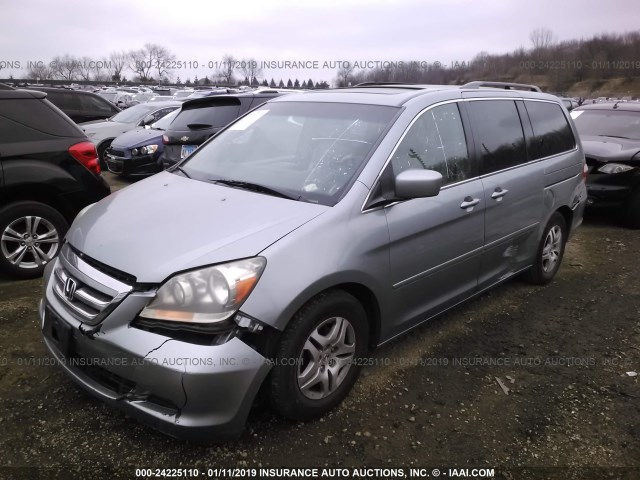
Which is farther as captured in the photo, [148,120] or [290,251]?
[148,120]

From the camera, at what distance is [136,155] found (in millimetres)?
8859

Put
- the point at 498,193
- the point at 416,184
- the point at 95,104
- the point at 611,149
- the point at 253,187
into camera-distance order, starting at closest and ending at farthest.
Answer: the point at 416,184
the point at 253,187
the point at 498,193
the point at 611,149
the point at 95,104

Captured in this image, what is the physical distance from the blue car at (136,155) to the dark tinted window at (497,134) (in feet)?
21.4

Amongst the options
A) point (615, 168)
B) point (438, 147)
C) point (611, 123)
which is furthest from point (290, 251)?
point (611, 123)

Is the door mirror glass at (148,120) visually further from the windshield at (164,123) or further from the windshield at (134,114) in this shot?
the windshield at (164,123)

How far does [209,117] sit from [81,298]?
524 centimetres

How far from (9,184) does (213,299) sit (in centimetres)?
312

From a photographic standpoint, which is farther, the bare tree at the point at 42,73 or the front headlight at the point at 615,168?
the bare tree at the point at 42,73

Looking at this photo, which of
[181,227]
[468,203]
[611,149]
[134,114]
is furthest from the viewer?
[134,114]

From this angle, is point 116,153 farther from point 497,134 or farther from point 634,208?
point 634,208

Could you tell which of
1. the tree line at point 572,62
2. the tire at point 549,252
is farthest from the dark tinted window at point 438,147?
the tree line at point 572,62

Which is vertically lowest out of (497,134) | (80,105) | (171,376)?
(171,376)

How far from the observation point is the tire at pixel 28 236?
426 cm

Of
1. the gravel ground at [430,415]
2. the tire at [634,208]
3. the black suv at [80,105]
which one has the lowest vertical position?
the gravel ground at [430,415]
